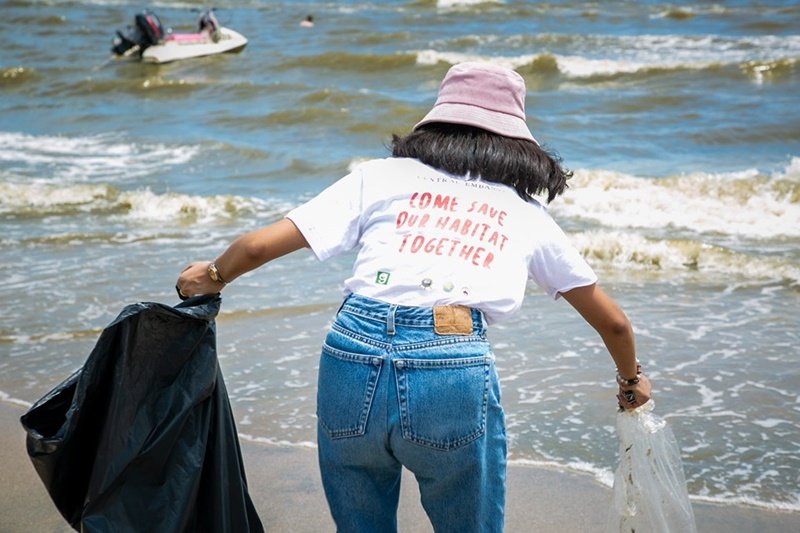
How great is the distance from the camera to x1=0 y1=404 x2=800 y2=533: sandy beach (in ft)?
12.4

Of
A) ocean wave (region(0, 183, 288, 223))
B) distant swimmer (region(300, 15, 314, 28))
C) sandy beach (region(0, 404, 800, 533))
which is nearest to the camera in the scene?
sandy beach (region(0, 404, 800, 533))

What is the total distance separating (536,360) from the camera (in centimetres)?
564

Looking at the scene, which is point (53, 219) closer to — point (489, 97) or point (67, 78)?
point (489, 97)

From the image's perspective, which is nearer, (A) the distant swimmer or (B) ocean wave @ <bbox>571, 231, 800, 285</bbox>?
(B) ocean wave @ <bbox>571, 231, 800, 285</bbox>

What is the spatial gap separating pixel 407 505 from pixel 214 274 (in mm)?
1678

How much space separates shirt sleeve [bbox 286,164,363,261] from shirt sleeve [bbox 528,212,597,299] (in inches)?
16.5

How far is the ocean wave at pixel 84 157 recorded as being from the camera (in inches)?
501

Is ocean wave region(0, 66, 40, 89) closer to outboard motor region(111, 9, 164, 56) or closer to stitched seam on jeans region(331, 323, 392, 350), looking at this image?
outboard motor region(111, 9, 164, 56)

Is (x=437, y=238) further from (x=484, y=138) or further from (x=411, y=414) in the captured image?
(x=411, y=414)

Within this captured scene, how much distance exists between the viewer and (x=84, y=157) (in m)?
13.9

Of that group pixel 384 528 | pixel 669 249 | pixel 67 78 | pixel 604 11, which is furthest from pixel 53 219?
pixel 604 11

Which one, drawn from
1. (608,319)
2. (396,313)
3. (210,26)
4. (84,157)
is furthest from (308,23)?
(396,313)

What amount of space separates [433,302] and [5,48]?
25.5 m

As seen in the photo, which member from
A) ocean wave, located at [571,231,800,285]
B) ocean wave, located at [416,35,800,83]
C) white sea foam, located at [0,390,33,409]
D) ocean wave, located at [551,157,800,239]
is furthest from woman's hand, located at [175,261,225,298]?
ocean wave, located at [416,35,800,83]
